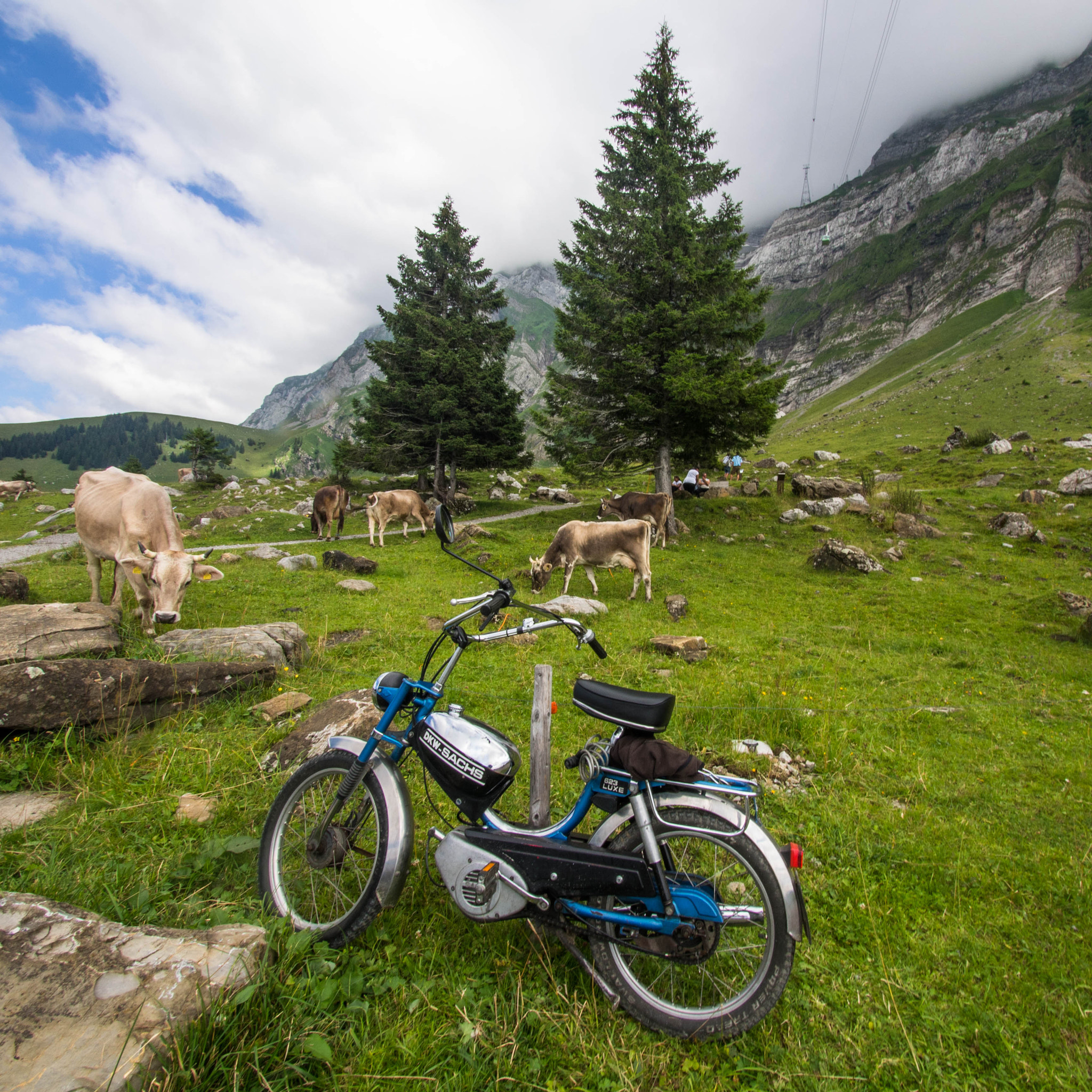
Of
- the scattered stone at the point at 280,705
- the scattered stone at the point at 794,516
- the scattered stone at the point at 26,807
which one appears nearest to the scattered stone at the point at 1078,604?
the scattered stone at the point at 794,516

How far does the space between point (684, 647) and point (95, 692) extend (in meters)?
8.06

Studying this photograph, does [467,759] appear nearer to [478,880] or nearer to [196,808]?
[478,880]

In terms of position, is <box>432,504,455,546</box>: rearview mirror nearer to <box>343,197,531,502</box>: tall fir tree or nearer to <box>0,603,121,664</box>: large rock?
<box>0,603,121,664</box>: large rock

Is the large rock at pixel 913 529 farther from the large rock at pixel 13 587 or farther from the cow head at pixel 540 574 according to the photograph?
the large rock at pixel 13 587

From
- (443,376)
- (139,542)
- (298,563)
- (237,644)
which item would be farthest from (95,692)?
(443,376)

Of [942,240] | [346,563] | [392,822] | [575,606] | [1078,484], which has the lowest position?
[575,606]

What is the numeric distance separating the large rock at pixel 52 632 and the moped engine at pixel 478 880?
535cm

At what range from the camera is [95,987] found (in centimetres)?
211

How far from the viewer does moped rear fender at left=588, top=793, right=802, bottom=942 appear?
258 cm

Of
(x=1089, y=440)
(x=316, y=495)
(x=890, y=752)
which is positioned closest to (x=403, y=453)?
(x=316, y=495)

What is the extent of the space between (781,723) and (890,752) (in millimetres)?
1162

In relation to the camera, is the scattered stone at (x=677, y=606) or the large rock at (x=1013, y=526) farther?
the large rock at (x=1013, y=526)

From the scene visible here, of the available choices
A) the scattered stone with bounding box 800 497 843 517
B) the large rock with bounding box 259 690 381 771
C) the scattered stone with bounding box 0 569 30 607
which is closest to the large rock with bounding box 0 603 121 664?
the large rock with bounding box 259 690 381 771

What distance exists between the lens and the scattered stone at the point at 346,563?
15.3 metres
